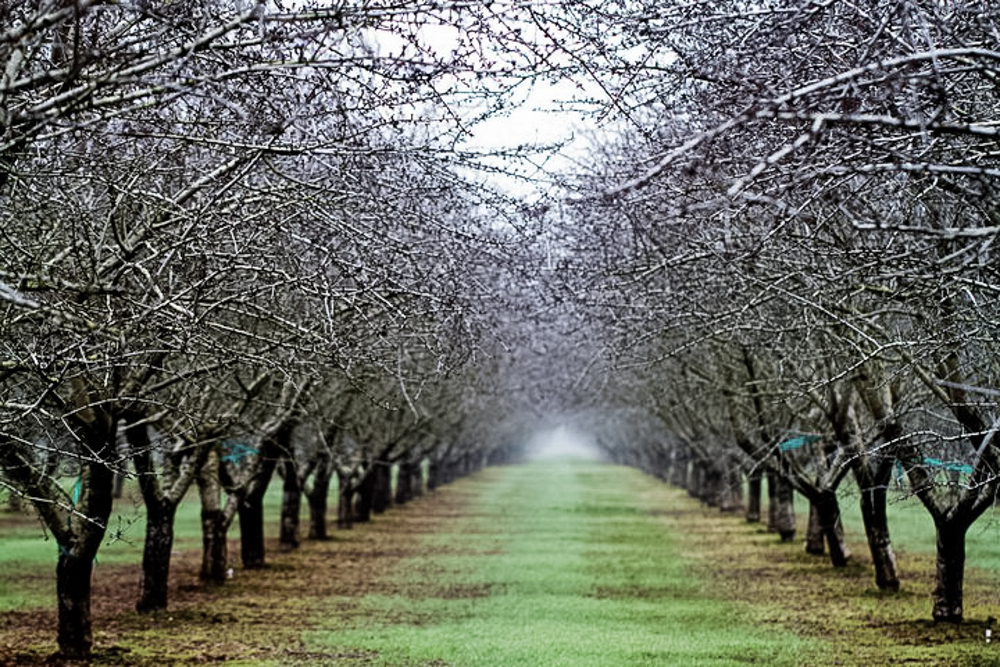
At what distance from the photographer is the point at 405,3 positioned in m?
6.68

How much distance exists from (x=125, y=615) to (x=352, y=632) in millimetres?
3359

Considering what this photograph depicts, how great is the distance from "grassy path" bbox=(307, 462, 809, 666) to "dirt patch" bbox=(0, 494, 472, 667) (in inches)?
17.8

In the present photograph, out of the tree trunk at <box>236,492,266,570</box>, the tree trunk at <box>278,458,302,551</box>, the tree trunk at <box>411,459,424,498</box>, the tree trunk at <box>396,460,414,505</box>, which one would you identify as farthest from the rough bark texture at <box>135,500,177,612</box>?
the tree trunk at <box>411,459,424,498</box>

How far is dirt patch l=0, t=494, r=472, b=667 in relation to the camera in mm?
14172

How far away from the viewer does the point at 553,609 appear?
18656 millimetres

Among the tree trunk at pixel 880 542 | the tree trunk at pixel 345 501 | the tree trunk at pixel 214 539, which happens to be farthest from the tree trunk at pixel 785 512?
the tree trunk at pixel 214 539

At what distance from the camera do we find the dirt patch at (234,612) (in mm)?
14172

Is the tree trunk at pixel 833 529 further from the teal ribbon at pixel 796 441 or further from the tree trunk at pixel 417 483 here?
the tree trunk at pixel 417 483

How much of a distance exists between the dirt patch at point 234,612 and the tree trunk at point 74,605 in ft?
0.61

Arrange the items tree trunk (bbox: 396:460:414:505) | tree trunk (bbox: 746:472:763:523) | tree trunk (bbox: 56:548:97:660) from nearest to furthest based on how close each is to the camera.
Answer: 1. tree trunk (bbox: 56:548:97:660)
2. tree trunk (bbox: 746:472:763:523)
3. tree trunk (bbox: 396:460:414:505)

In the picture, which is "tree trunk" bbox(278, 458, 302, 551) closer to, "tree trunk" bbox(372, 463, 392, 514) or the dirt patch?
the dirt patch

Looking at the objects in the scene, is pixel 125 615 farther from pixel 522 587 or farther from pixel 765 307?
pixel 765 307

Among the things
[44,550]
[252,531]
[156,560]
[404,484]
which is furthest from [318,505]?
[404,484]

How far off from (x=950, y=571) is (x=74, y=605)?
10.3m
